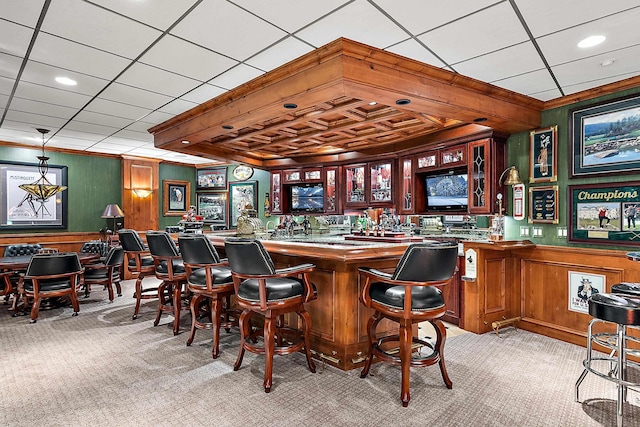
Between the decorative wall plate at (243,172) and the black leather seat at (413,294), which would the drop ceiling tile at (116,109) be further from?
the black leather seat at (413,294)

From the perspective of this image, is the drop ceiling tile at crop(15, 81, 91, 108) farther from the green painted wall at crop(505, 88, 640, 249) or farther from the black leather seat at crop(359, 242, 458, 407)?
the green painted wall at crop(505, 88, 640, 249)

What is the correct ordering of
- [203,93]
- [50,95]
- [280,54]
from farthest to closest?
[50,95] < [203,93] < [280,54]

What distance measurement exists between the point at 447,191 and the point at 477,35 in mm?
3132

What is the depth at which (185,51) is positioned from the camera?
3170mm

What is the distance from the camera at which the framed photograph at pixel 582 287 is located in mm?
3941

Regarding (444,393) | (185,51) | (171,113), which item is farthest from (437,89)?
(171,113)

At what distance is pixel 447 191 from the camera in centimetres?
568

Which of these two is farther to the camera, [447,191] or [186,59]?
[447,191]

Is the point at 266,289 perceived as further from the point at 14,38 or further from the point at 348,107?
the point at 14,38

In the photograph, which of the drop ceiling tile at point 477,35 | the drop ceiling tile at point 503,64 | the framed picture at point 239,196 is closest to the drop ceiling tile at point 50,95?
the drop ceiling tile at point 477,35

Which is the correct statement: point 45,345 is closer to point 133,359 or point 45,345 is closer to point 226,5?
point 133,359

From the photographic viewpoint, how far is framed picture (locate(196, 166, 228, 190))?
9742mm

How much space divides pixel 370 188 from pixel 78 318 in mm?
5084

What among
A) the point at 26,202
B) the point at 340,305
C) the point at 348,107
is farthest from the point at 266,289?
the point at 26,202
